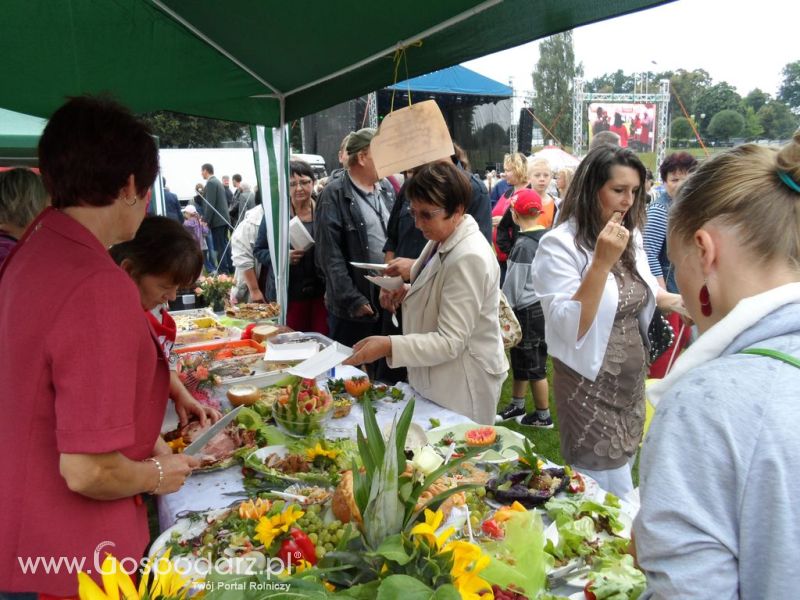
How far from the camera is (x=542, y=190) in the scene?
253 inches

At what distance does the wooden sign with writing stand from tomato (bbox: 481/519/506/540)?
138 centimetres

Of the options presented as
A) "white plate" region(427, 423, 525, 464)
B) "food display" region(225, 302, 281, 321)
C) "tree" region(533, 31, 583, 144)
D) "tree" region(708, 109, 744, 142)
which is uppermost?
"tree" region(533, 31, 583, 144)

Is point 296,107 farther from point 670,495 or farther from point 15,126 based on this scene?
point 670,495

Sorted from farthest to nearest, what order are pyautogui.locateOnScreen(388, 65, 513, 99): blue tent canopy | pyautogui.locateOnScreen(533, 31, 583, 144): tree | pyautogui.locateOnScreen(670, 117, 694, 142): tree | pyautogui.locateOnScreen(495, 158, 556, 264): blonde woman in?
pyautogui.locateOnScreen(533, 31, 583, 144): tree < pyautogui.locateOnScreen(670, 117, 694, 142): tree < pyautogui.locateOnScreen(388, 65, 513, 99): blue tent canopy < pyautogui.locateOnScreen(495, 158, 556, 264): blonde woman

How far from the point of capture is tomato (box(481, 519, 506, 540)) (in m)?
1.44

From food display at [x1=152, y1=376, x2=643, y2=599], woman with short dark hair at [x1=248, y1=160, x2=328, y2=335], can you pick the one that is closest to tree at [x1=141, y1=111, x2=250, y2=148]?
woman with short dark hair at [x1=248, y1=160, x2=328, y2=335]

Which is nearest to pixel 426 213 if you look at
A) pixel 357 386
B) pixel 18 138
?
pixel 357 386

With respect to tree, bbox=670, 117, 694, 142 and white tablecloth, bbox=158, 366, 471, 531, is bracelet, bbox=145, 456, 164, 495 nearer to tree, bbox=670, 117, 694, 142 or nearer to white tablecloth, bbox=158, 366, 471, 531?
white tablecloth, bbox=158, 366, 471, 531

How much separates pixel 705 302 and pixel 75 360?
1200 mm

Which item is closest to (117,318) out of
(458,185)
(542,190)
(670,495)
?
(670,495)

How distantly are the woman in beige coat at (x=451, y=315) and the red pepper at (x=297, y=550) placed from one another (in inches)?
41.4

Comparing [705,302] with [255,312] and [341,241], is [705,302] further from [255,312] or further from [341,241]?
[255,312]

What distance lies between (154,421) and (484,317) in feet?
4.83

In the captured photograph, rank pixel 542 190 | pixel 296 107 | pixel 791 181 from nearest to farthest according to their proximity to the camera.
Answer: pixel 791 181 < pixel 296 107 < pixel 542 190
